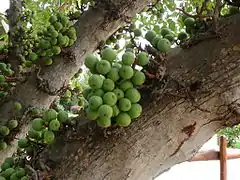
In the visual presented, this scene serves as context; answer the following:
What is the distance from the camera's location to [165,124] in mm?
1007

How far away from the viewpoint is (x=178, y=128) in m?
1.02

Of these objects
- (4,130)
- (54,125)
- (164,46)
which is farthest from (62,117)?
(4,130)

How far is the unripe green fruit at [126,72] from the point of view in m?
0.96

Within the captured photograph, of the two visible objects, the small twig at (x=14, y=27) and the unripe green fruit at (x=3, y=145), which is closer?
the unripe green fruit at (x=3, y=145)

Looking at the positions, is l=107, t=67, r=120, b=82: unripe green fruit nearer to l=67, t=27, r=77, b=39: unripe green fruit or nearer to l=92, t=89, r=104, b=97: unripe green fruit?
l=92, t=89, r=104, b=97: unripe green fruit

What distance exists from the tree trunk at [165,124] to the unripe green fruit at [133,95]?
6 cm

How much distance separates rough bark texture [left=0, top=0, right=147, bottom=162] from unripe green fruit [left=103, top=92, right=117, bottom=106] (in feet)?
3.60

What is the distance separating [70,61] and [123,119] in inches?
48.7

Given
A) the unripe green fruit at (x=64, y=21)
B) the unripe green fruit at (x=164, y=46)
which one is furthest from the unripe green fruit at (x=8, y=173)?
the unripe green fruit at (x=64, y=21)

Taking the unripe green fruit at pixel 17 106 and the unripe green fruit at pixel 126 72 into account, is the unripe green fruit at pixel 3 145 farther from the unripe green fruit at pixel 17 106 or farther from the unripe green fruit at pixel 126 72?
the unripe green fruit at pixel 126 72

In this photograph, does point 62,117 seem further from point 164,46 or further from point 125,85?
point 164,46

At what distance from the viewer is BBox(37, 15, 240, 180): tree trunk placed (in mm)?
999

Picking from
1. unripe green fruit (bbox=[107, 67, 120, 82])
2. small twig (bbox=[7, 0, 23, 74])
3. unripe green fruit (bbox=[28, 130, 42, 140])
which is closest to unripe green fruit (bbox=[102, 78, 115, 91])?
unripe green fruit (bbox=[107, 67, 120, 82])

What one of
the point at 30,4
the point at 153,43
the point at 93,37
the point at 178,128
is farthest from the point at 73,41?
the point at 178,128
